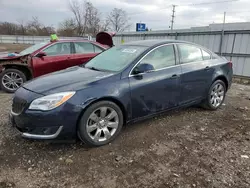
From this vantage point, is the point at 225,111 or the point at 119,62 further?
the point at 225,111

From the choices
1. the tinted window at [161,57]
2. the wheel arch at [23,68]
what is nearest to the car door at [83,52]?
the wheel arch at [23,68]

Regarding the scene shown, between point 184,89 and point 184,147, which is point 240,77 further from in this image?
point 184,147

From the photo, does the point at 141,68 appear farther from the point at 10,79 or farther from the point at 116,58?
the point at 10,79

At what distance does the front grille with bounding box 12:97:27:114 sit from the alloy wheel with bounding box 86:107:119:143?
2.88ft

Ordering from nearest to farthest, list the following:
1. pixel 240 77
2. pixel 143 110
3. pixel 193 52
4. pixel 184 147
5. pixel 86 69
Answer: pixel 184 147, pixel 143 110, pixel 86 69, pixel 193 52, pixel 240 77

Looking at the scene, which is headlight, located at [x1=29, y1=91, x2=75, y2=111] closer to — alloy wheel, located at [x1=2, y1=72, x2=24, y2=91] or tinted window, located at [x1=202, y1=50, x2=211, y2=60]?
tinted window, located at [x1=202, y1=50, x2=211, y2=60]

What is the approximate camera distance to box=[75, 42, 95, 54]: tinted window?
6.50 metres

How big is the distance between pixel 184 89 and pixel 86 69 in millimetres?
1811

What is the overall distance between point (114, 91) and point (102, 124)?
1.67 ft

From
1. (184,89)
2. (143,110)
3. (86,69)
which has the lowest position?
(143,110)

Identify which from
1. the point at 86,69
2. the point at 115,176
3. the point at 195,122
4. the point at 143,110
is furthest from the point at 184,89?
the point at 115,176

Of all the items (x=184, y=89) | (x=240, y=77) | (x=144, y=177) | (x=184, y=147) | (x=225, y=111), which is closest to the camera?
(x=144, y=177)

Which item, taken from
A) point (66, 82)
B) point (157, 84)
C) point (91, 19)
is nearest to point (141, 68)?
point (157, 84)

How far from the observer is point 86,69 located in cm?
359
